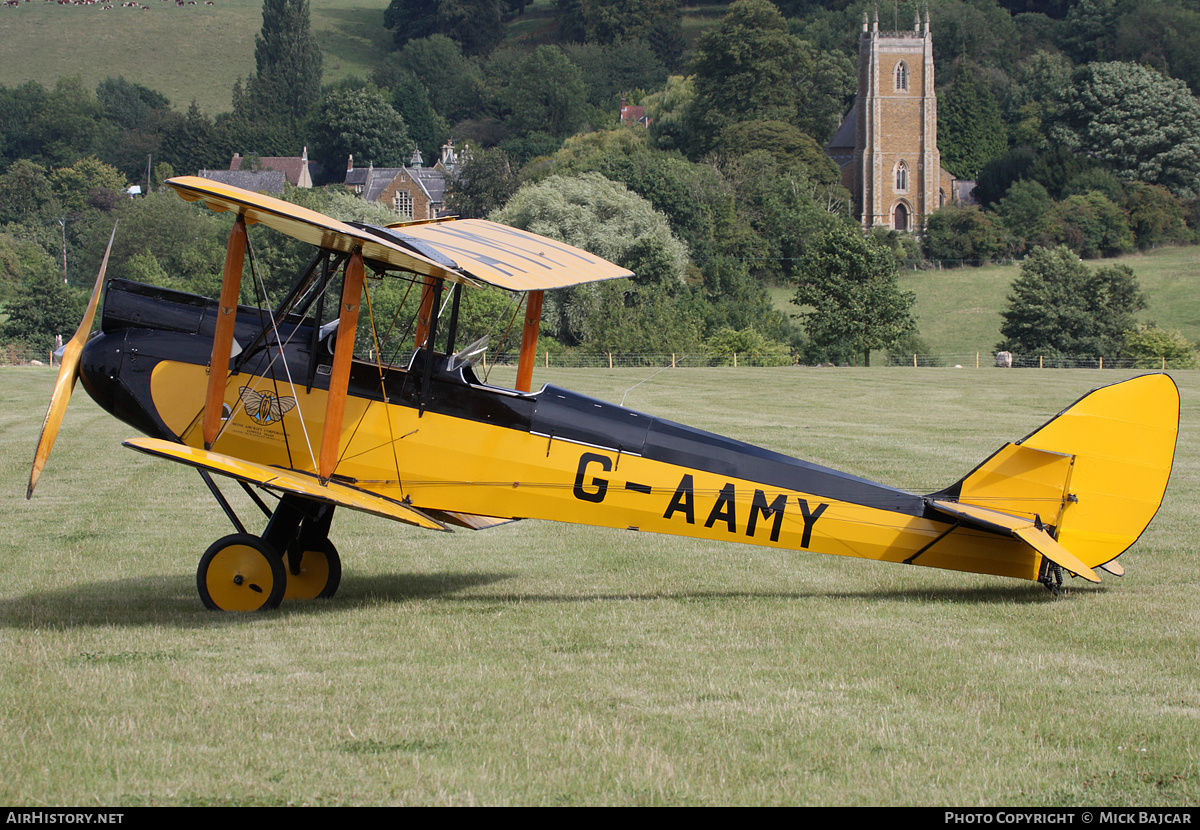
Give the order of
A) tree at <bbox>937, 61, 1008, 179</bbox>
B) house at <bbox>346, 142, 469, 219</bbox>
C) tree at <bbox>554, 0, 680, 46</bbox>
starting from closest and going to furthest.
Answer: tree at <bbox>937, 61, 1008, 179</bbox> → house at <bbox>346, 142, 469, 219</bbox> → tree at <bbox>554, 0, 680, 46</bbox>

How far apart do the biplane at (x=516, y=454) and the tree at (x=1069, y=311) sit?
5394 centimetres

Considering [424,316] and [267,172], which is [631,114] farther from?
[424,316]

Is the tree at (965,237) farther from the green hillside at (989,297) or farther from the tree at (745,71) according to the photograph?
the tree at (745,71)

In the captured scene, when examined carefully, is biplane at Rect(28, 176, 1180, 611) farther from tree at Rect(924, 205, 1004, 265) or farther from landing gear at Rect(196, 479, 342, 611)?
tree at Rect(924, 205, 1004, 265)

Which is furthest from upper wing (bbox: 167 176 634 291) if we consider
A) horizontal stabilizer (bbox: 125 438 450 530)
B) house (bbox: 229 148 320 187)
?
house (bbox: 229 148 320 187)

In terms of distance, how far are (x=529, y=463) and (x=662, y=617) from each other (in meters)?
1.47

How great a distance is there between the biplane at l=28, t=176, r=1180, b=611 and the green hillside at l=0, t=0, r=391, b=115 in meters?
176

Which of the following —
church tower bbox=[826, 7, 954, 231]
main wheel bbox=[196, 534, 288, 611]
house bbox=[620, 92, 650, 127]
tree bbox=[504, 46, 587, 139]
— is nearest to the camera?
main wheel bbox=[196, 534, 288, 611]

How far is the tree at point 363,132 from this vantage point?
14800 cm

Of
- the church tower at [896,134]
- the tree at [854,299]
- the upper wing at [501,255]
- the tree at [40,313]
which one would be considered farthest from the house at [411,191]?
the upper wing at [501,255]

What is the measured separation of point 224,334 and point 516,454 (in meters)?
2.17

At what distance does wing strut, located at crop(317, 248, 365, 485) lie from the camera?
297 inches
